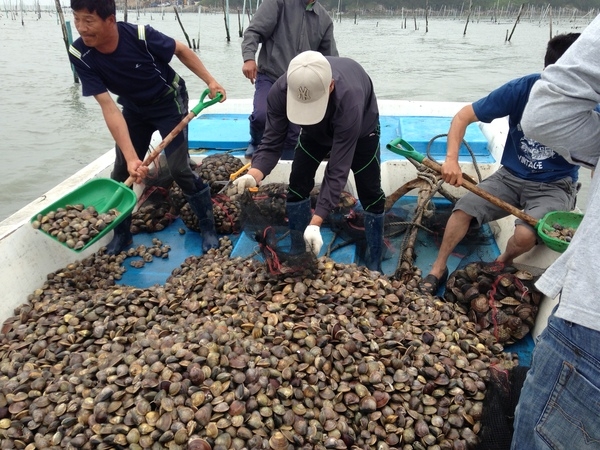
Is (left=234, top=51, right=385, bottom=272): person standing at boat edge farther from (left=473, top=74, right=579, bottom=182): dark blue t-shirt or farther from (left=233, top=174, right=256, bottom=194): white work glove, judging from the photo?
(left=473, top=74, right=579, bottom=182): dark blue t-shirt

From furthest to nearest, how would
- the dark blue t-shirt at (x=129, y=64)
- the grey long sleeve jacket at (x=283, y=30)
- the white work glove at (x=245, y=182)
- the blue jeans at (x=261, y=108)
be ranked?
the blue jeans at (x=261, y=108) → the grey long sleeve jacket at (x=283, y=30) → the dark blue t-shirt at (x=129, y=64) → the white work glove at (x=245, y=182)

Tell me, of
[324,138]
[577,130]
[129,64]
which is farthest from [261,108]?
[577,130]

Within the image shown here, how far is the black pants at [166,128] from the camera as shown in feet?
11.8

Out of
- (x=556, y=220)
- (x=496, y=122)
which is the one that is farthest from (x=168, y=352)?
(x=496, y=122)

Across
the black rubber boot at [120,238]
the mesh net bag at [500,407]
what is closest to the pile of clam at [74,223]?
the black rubber boot at [120,238]

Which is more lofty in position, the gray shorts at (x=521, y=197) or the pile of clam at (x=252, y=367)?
the gray shorts at (x=521, y=197)

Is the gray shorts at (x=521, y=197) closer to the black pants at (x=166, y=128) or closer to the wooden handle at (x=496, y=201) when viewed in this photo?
the wooden handle at (x=496, y=201)

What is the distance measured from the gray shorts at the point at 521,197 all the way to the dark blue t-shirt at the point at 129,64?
2382mm

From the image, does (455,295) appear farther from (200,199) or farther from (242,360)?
(200,199)

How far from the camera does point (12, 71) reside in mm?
18312

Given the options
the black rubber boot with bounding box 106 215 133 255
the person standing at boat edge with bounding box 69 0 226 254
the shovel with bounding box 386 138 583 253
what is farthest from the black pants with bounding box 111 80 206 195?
the shovel with bounding box 386 138 583 253

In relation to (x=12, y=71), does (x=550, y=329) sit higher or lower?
higher

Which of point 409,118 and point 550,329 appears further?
point 409,118

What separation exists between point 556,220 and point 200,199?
8.57 ft
